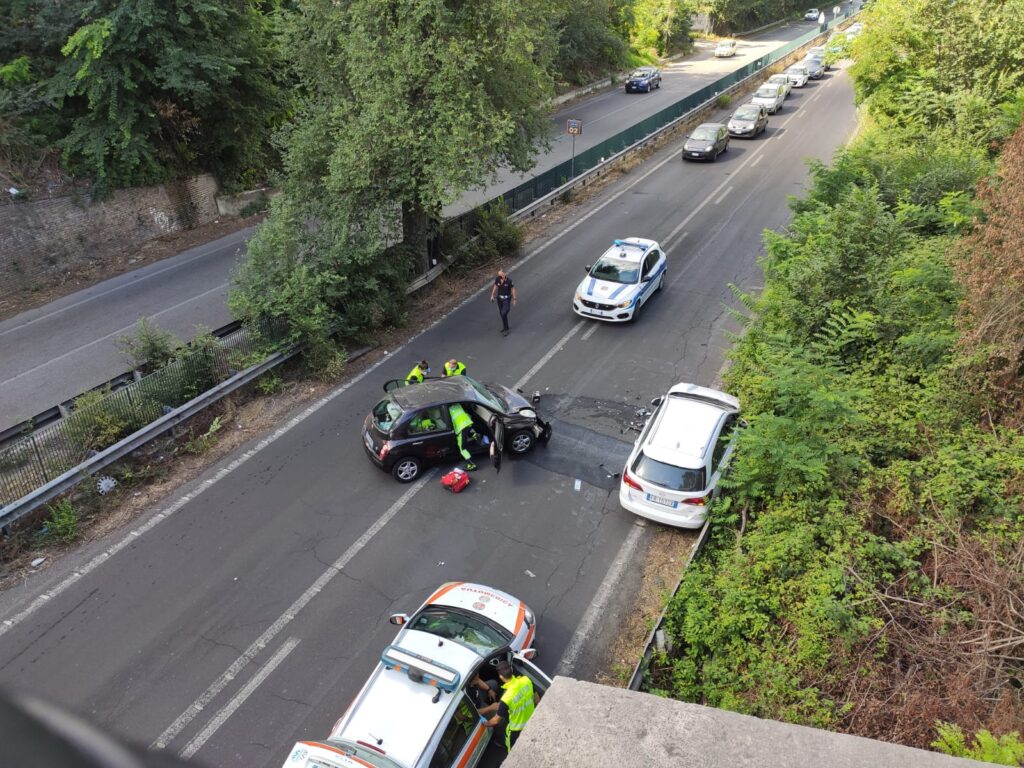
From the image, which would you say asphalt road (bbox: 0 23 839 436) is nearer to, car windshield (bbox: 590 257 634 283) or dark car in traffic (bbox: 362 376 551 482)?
car windshield (bbox: 590 257 634 283)

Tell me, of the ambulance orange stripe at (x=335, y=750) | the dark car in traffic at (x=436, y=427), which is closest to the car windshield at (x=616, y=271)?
the dark car in traffic at (x=436, y=427)

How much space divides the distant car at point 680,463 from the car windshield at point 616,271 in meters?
6.36

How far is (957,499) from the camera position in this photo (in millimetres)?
8227

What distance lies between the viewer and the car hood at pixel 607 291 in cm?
1611

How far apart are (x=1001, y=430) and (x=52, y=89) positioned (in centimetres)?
2595

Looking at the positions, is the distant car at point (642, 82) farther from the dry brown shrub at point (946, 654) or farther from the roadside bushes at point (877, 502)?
the dry brown shrub at point (946, 654)

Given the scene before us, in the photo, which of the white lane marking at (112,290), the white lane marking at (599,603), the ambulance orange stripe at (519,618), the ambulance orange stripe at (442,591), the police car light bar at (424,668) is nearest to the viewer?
the police car light bar at (424,668)

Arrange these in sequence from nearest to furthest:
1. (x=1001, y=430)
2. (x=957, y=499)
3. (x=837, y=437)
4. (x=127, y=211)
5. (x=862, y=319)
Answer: (x=957, y=499) < (x=1001, y=430) < (x=837, y=437) < (x=862, y=319) < (x=127, y=211)

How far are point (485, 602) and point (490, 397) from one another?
435 cm

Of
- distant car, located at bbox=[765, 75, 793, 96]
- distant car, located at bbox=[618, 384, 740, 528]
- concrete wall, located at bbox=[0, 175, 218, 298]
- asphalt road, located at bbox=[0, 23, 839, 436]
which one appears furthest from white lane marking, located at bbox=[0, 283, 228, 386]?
distant car, located at bbox=[765, 75, 793, 96]

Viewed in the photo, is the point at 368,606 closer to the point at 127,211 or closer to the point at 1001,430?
the point at 1001,430

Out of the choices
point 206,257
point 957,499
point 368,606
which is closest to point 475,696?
Result: point 368,606

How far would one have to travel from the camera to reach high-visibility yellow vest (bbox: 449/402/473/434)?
440 inches

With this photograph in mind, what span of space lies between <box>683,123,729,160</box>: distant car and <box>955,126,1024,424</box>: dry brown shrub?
19548mm
